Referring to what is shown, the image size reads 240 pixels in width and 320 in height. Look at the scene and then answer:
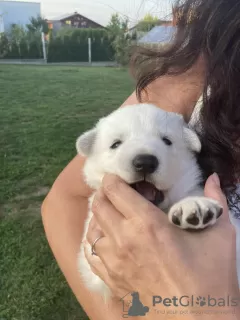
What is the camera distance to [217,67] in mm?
1466

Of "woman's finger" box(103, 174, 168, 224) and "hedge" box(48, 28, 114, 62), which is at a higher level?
"woman's finger" box(103, 174, 168, 224)

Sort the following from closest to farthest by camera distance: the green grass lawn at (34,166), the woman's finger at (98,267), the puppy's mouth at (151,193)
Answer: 1. the woman's finger at (98,267)
2. the puppy's mouth at (151,193)
3. the green grass lawn at (34,166)

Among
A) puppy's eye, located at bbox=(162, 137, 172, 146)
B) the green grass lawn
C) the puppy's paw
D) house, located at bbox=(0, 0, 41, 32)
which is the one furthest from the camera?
house, located at bbox=(0, 0, 41, 32)

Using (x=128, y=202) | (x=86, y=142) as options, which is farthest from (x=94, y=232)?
(x=86, y=142)

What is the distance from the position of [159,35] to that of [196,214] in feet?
3.21

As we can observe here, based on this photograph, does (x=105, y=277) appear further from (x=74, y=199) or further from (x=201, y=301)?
(x=74, y=199)

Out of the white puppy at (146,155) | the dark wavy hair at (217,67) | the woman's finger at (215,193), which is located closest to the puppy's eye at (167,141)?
the white puppy at (146,155)

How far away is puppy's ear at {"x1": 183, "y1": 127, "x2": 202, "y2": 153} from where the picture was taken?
1503mm

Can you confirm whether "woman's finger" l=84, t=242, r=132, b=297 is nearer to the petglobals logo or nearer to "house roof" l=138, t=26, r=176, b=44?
the petglobals logo

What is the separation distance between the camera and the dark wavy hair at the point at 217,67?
1.44 m

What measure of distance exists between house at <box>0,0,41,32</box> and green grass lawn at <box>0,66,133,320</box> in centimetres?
635

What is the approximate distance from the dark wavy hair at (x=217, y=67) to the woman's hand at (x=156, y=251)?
0.27 meters

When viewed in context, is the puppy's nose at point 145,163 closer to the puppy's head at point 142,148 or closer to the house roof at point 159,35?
the puppy's head at point 142,148

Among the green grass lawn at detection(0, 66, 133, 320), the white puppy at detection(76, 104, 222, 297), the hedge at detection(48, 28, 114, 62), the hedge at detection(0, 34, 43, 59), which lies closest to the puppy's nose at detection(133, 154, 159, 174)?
the white puppy at detection(76, 104, 222, 297)
